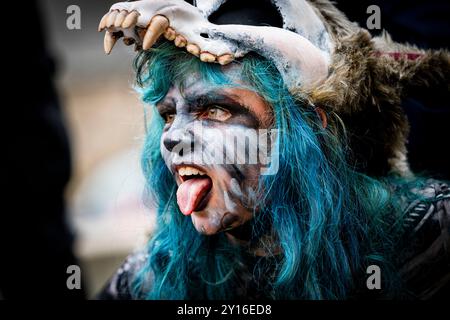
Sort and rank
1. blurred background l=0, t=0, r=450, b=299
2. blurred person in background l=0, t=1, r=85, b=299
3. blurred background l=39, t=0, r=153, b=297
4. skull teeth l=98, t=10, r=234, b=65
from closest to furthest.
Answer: skull teeth l=98, t=10, r=234, b=65 → blurred background l=0, t=0, r=450, b=299 → blurred person in background l=0, t=1, r=85, b=299 → blurred background l=39, t=0, r=153, b=297

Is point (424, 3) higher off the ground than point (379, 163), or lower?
higher

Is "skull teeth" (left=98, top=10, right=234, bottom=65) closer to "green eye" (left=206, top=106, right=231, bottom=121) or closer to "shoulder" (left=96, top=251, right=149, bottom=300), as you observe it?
"green eye" (left=206, top=106, right=231, bottom=121)

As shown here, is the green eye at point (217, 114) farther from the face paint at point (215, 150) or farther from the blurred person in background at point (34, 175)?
the blurred person in background at point (34, 175)

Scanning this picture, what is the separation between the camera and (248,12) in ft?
4.03

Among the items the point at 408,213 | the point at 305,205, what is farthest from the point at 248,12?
the point at 408,213

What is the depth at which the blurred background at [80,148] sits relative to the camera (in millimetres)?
1515

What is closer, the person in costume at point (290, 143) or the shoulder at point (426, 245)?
the person in costume at point (290, 143)

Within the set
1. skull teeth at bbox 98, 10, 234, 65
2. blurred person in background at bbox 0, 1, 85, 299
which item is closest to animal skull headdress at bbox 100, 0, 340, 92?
skull teeth at bbox 98, 10, 234, 65

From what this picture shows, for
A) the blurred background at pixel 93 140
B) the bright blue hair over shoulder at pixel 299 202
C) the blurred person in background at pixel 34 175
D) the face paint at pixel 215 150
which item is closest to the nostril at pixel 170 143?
the face paint at pixel 215 150

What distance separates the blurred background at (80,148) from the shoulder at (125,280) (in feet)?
0.16

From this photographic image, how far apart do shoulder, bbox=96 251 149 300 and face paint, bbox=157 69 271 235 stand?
1.20 ft

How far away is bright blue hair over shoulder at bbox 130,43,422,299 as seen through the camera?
3.93ft
